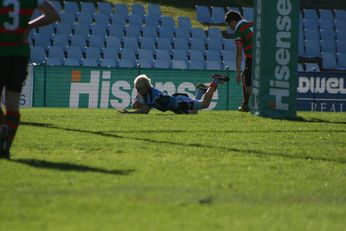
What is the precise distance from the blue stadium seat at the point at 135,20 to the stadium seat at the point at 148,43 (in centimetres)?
143

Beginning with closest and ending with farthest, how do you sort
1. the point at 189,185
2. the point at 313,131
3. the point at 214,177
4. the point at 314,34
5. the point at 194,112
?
1. the point at 189,185
2. the point at 214,177
3. the point at 313,131
4. the point at 194,112
5. the point at 314,34

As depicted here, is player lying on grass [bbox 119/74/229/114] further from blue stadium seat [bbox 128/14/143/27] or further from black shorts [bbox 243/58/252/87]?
blue stadium seat [bbox 128/14/143/27]

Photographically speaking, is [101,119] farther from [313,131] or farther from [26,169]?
[26,169]

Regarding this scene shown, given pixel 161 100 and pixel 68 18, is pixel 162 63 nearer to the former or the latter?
pixel 68 18

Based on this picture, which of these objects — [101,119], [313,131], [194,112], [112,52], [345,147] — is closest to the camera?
[345,147]

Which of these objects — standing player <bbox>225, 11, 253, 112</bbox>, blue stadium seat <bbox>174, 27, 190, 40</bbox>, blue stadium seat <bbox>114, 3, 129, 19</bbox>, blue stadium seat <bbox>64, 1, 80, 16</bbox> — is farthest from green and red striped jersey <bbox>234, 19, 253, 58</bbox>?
blue stadium seat <bbox>114, 3, 129, 19</bbox>

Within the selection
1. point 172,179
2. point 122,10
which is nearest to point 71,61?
point 122,10

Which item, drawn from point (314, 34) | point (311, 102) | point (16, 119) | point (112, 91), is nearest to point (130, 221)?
point (16, 119)

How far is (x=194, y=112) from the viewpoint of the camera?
640 inches

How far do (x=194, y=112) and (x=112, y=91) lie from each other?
18.4ft

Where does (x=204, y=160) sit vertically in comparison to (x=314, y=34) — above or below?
below

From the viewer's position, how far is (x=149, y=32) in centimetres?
3269

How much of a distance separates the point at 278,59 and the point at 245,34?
5.22 ft

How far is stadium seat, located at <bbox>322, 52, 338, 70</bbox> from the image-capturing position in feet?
109
